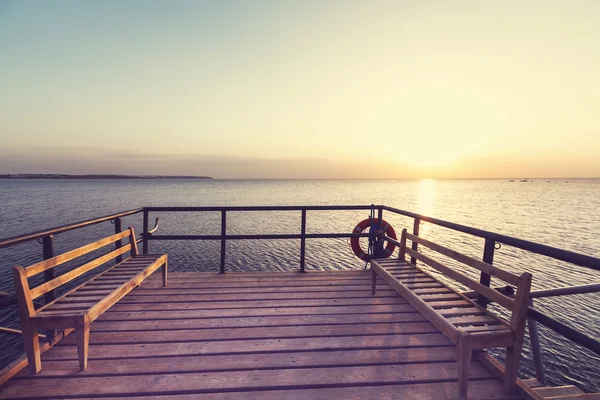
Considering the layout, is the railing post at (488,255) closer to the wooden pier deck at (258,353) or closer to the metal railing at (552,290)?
the metal railing at (552,290)

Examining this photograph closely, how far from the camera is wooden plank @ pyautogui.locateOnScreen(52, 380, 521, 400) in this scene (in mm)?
2275

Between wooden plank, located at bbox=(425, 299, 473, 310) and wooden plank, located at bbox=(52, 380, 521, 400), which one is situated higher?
wooden plank, located at bbox=(425, 299, 473, 310)

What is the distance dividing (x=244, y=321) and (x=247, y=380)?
3.29 feet

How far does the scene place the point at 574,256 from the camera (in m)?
2.04

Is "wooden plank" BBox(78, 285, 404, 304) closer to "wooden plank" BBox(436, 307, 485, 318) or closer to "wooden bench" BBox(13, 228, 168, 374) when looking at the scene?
"wooden bench" BBox(13, 228, 168, 374)

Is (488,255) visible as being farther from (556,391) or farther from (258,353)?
(258,353)

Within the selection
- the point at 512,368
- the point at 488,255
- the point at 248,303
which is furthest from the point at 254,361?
the point at 488,255

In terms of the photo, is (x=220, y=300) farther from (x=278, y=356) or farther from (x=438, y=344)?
(x=438, y=344)

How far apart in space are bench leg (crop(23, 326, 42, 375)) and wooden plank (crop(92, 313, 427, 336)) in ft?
2.27

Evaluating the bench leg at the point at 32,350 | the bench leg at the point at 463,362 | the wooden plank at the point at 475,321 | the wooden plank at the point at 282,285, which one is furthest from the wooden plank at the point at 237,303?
the bench leg at the point at 463,362

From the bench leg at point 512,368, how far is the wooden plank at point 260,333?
880mm

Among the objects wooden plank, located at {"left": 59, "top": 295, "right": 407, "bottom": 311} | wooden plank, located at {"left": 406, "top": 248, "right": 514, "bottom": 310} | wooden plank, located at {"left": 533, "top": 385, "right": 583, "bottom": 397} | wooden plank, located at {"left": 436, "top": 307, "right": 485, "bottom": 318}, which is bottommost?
wooden plank, located at {"left": 533, "top": 385, "right": 583, "bottom": 397}

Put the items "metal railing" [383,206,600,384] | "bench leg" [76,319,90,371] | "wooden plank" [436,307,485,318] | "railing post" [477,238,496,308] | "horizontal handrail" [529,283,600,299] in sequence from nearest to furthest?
"metal railing" [383,206,600,384], "horizontal handrail" [529,283,600,299], "bench leg" [76,319,90,371], "wooden plank" [436,307,485,318], "railing post" [477,238,496,308]

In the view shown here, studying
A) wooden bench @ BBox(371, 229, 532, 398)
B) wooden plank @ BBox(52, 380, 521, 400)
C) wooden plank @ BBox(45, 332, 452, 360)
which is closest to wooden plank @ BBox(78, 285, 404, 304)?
wooden bench @ BBox(371, 229, 532, 398)
